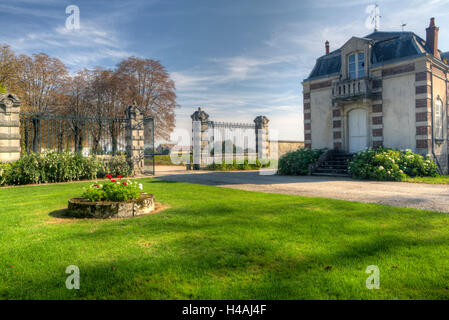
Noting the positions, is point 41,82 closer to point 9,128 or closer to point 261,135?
point 9,128

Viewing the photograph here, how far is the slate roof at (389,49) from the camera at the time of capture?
44.9 ft

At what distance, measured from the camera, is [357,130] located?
1536cm

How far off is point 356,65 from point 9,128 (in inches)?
680

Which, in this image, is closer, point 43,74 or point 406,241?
point 406,241

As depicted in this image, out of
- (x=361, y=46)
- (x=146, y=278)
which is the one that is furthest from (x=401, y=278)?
(x=361, y=46)

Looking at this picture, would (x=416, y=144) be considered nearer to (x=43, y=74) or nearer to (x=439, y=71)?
(x=439, y=71)

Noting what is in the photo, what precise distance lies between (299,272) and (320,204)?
3683 mm

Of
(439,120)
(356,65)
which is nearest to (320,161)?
(356,65)

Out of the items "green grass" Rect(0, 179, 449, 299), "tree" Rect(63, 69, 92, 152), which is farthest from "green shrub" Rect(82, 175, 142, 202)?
"tree" Rect(63, 69, 92, 152)

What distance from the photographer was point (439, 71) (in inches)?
555

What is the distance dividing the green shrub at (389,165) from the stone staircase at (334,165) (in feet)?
3.29

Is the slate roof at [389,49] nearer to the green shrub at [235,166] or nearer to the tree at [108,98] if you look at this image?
the green shrub at [235,166]

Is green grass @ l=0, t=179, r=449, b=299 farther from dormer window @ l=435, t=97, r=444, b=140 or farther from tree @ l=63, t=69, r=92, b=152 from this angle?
tree @ l=63, t=69, r=92, b=152

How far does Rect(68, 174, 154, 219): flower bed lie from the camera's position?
18.6 feet
